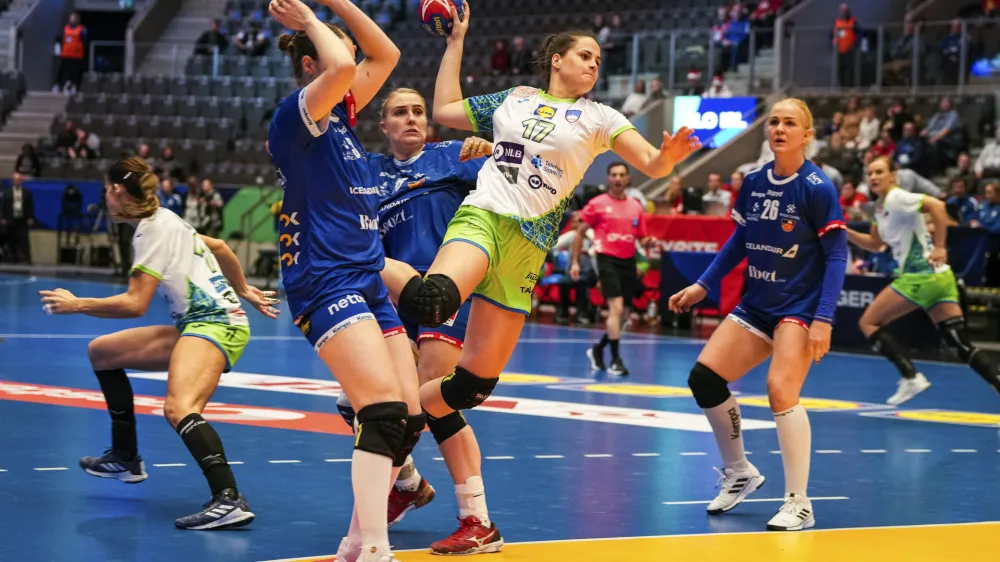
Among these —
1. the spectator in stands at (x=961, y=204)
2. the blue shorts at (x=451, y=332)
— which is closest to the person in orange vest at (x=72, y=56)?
the spectator in stands at (x=961, y=204)

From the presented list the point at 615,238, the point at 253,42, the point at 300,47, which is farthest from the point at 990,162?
the point at 253,42

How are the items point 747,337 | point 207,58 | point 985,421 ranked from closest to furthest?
point 747,337 < point 985,421 < point 207,58

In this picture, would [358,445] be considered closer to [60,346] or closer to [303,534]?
[303,534]

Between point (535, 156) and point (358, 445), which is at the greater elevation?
point (535, 156)

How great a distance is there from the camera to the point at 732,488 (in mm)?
6625

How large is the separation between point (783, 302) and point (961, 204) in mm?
11594

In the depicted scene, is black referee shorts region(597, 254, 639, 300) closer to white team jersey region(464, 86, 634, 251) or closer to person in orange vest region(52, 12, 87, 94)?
white team jersey region(464, 86, 634, 251)

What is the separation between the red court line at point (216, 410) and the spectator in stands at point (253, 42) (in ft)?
68.0

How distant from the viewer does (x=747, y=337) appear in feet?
22.0

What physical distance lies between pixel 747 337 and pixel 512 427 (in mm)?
2936

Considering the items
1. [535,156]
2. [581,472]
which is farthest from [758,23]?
[535,156]

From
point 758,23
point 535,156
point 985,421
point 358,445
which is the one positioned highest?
point 758,23

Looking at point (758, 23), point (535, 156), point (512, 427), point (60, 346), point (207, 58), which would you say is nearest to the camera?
point (535, 156)

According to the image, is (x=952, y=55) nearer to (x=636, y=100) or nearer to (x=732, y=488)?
(x=636, y=100)
